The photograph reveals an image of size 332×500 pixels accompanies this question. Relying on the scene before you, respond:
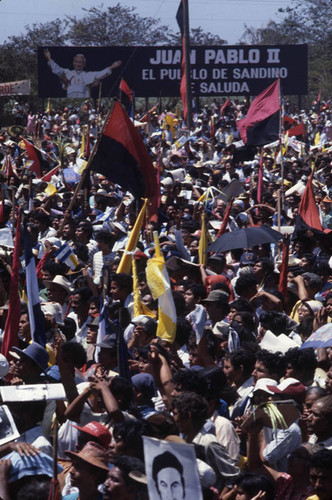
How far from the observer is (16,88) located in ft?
107

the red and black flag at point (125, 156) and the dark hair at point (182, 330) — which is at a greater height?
the red and black flag at point (125, 156)

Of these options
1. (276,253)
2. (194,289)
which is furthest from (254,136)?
(194,289)

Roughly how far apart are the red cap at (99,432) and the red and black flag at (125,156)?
5.09 m

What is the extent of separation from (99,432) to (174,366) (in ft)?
4.86

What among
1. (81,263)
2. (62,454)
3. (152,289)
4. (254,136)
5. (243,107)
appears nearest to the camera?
(62,454)

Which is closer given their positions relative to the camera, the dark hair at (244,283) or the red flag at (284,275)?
the dark hair at (244,283)

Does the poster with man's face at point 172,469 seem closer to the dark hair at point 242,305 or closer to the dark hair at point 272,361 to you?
the dark hair at point 272,361

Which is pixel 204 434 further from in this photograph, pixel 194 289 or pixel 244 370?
pixel 194 289

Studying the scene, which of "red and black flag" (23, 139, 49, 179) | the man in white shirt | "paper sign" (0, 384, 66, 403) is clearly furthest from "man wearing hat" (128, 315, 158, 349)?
the man in white shirt

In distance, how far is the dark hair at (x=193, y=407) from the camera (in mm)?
4891

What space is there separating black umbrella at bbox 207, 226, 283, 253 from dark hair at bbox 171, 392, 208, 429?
12.9ft

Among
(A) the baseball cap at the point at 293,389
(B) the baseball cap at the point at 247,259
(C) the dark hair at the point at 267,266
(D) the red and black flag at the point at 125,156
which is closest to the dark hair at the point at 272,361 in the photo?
(A) the baseball cap at the point at 293,389

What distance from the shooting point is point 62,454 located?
5277 millimetres

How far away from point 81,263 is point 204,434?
5.10 meters
